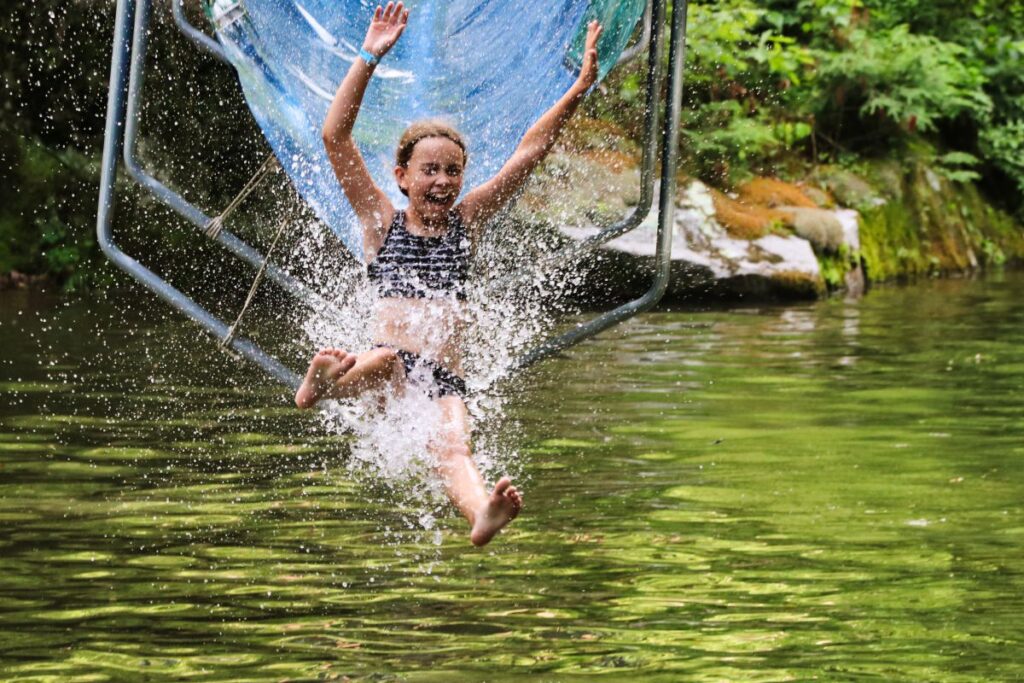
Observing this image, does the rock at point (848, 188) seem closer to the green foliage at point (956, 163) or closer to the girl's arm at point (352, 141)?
the green foliage at point (956, 163)

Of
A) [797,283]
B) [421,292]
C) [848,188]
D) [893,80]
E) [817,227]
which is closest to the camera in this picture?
[421,292]

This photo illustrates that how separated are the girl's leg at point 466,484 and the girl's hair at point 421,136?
0.60m

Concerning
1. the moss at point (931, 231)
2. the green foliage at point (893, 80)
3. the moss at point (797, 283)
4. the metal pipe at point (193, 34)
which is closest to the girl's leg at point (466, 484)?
the metal pipe at point (193, 34)

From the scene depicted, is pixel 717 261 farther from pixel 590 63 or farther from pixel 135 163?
pixel 135 163

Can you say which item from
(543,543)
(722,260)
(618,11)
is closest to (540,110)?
(618,11)

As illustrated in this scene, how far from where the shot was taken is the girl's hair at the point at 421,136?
4.10 metres

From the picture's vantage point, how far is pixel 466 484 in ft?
12.3

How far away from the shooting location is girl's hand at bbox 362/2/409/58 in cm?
370

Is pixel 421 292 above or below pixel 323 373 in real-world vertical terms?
above

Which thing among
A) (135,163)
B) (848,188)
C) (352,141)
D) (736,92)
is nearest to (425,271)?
(352,141)

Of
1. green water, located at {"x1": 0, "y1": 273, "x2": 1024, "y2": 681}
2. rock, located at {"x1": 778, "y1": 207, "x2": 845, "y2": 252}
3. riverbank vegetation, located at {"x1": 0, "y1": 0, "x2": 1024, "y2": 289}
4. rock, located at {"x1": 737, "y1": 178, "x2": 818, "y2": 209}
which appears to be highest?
riverbank vegetation, located at {"x1": 0, "y1": 0, "x2": 1024, "y2": 289}

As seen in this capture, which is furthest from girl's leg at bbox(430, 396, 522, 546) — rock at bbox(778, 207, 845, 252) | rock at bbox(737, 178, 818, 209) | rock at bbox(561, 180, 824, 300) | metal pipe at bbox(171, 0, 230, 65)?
rock at bbox(737, 178, 818, 209)

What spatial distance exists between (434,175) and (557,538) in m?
1.03

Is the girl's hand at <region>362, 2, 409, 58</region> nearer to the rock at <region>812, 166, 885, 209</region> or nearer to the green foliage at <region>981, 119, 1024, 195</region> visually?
the rock at <region>812, 166, 885, 209</region>
